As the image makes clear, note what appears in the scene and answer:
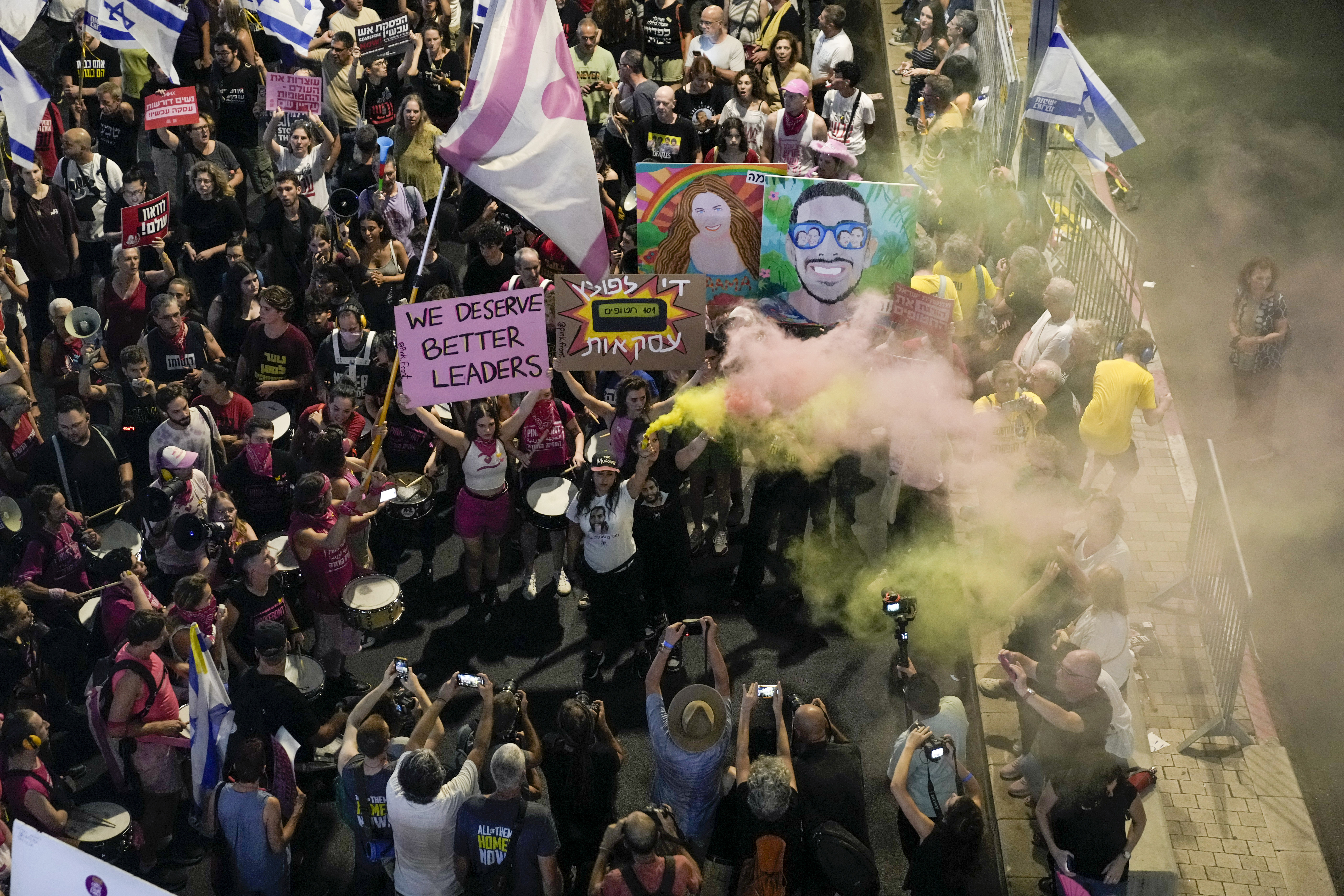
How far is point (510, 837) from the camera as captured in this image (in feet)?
21.4

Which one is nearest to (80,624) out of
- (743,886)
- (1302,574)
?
(743,886)

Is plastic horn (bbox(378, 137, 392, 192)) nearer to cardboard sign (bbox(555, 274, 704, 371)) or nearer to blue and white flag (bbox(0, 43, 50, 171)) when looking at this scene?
blue and white flag (bbox(0, 43, 50, 171))

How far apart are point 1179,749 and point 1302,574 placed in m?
2.47

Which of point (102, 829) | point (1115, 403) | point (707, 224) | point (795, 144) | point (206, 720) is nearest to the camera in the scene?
point (206, 720)

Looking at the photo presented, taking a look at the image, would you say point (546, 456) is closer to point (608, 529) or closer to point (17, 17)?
point (608, 529)

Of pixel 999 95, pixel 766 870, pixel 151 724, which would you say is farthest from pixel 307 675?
pixel 999 95

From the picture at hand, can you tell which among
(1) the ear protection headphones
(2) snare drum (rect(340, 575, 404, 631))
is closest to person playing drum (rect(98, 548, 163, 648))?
(2) snare drum (rect(340, 575, 404, 631))

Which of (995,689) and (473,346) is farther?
(473,346)

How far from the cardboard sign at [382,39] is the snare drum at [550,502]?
210 inches

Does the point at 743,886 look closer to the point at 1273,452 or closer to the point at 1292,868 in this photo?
the point at 1292,868

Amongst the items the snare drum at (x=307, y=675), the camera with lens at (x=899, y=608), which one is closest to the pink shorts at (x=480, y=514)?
the snare drum at (x=307, y=675)

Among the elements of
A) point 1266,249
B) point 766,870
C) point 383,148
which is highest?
point 383,148

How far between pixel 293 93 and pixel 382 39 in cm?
126

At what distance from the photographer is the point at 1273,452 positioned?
35.4 feet
